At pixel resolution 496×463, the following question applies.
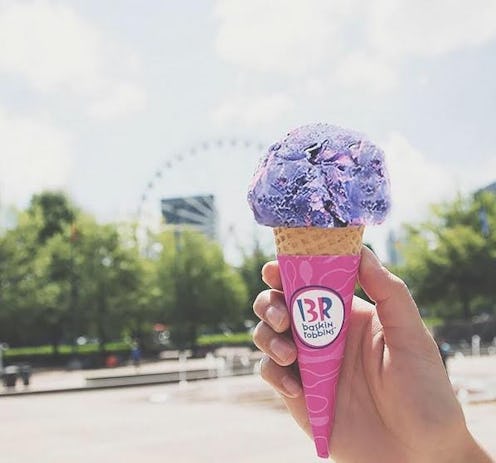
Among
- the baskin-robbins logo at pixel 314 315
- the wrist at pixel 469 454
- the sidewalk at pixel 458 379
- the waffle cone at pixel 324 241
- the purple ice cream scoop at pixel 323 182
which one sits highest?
the purple ice cream scoop at pixel 323 182

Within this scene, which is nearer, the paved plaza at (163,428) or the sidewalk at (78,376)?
the paved plaza at (163,428)

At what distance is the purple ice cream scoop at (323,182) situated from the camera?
101 inches

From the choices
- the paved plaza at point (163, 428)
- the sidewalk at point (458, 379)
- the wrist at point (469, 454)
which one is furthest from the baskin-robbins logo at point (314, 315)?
the sidewalk at point (458, 379)

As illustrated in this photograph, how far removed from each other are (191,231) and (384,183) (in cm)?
4697

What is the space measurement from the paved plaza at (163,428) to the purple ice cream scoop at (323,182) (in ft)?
23.7

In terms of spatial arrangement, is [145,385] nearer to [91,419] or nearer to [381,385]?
[91,419]

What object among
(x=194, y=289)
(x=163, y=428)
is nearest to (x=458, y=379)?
(x=163, y=428)

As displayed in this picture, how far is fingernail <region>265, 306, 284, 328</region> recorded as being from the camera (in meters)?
2.56

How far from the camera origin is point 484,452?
98.7 inches

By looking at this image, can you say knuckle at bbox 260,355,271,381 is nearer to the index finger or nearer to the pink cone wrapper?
the pink cone wrapper

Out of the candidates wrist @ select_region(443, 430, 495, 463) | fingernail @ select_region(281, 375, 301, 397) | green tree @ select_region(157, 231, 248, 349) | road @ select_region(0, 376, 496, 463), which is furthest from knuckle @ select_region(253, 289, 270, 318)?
green tree @ select_region(157, 231, 248, 349)

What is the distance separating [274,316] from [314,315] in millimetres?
144

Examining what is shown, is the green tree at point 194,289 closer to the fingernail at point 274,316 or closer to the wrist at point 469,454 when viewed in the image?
the fingernail at point 274,316

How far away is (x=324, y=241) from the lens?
2.62m
